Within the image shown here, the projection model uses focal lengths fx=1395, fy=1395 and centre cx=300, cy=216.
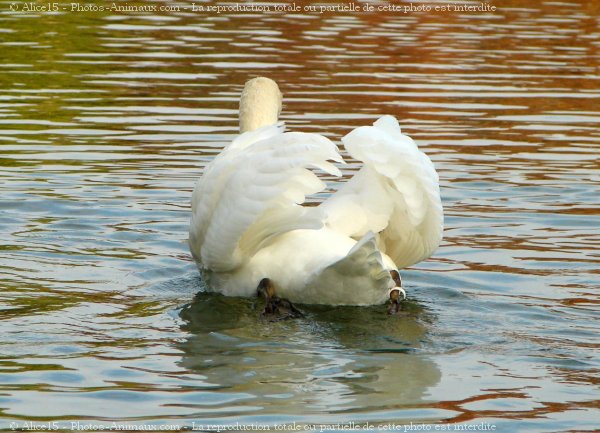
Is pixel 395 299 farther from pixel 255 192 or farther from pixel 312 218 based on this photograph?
pixel 255 192

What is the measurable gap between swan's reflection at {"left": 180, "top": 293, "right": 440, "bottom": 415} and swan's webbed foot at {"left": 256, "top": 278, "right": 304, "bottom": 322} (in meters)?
0.08

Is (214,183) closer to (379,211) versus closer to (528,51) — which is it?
(379,211)

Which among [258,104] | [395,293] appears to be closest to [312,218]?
[395,293]

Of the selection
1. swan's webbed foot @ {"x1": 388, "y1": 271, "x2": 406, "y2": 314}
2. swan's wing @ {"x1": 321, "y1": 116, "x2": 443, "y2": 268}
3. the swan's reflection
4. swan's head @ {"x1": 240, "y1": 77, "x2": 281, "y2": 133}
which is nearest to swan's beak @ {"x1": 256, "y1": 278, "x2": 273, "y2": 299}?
the swan's reflection

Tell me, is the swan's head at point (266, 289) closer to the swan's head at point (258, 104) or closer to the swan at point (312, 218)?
the swan at point (312, 218)

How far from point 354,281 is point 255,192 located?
0.83m

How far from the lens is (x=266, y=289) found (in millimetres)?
8414

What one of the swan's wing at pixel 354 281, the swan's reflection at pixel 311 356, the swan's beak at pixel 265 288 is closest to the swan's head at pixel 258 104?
the swan's reflection at pixel 311 356

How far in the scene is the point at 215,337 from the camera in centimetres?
785

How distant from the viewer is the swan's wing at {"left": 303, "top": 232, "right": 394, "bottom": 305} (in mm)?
Answer: 7879

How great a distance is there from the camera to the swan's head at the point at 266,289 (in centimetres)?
840

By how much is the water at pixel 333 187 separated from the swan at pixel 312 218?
0.71ft

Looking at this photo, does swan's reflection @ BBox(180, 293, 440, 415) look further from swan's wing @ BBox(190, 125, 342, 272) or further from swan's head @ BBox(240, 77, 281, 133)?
swan's head @ BBox(240, 77, 281, 133)

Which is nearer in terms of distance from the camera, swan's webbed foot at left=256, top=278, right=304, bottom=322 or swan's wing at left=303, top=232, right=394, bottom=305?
swan's wing at left=303, top=232, right=394, bottom=305
